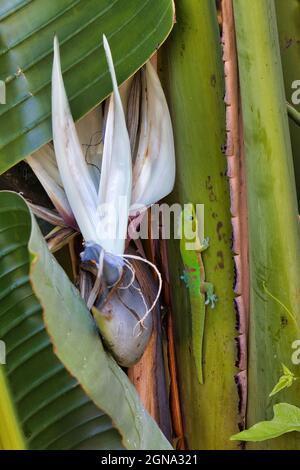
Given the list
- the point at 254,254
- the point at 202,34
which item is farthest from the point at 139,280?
the point at 202,34

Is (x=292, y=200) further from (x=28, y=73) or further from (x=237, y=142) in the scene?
(x=28, y=73)

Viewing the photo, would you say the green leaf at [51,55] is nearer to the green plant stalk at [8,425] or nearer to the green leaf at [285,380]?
the green plant stalk at [8,425]

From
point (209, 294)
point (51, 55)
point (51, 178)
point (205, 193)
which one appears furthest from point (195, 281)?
point (51, 55)

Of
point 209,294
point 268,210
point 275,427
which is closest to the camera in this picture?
point 275,427

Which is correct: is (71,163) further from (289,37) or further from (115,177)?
(289,37)

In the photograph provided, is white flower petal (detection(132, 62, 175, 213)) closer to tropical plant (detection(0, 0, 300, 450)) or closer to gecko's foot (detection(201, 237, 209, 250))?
tropical plant (detection(0, 0, 300, 450))

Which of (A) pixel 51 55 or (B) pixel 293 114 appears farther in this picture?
(B) pixel 293 114
